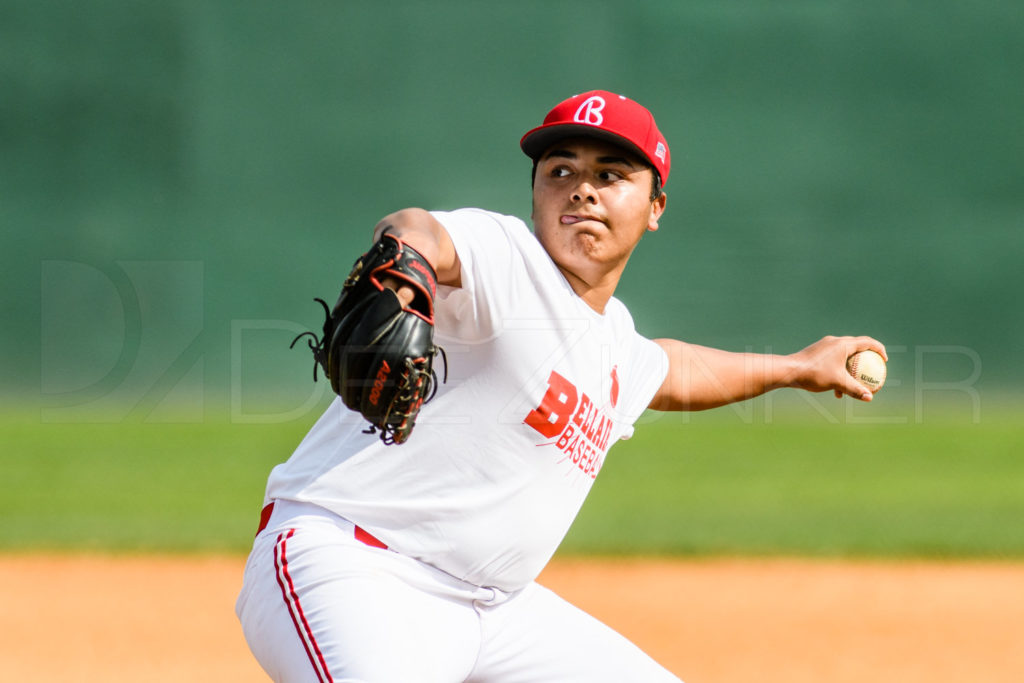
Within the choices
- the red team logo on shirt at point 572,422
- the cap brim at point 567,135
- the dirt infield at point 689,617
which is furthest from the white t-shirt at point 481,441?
the dirt infield at point 689,617

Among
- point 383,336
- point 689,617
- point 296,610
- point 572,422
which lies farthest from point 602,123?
point 689,617

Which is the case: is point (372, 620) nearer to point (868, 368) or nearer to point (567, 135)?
point (567, 135)

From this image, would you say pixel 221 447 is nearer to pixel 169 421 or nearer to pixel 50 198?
pixel 169 421

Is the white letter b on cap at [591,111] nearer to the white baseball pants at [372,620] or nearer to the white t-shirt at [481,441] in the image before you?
the white t-shirt at [481,441]

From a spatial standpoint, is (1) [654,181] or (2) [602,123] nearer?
(2) [602,123]

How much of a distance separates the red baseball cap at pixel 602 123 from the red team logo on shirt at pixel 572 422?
62cm

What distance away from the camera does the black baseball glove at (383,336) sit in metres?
1.92

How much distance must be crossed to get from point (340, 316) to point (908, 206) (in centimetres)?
842

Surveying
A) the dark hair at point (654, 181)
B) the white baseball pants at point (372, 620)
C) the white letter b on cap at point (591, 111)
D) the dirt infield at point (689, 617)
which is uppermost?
the white letter b on cap at point (591, 111)

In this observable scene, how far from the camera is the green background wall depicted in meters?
9.30

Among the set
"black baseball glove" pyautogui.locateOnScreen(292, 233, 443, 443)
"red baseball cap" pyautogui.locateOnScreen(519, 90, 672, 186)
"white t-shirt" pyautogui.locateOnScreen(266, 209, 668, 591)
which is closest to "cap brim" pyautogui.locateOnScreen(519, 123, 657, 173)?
"red baseball cap" pyautogui.locateOnScreen(519, 90, 672, 186)

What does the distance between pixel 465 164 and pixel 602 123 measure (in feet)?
23.4

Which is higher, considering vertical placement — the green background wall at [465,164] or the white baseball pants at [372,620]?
the green background wall at [465,164]

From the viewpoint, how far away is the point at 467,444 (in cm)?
239
